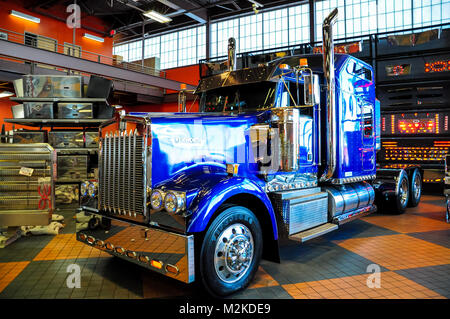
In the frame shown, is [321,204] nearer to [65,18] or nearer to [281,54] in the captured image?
[281,54]

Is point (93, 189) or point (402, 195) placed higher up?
point (93, 189)

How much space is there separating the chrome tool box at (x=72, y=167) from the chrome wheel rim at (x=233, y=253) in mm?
5819

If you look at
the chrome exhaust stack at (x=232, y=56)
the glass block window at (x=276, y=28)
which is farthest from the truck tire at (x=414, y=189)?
the glass block window at (x=276, y=28)

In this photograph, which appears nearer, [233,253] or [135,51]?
[233,253]

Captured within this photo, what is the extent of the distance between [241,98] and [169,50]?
21.6 meters

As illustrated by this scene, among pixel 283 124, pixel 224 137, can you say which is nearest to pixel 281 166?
pixel 283 124

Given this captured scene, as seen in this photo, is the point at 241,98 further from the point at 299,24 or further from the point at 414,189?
the point at 299,24

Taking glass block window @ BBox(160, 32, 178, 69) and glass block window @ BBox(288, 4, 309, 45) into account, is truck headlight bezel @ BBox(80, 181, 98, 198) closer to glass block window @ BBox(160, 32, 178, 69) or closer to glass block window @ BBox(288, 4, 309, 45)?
glass block window @ BBox(288, 4, 309, 45)

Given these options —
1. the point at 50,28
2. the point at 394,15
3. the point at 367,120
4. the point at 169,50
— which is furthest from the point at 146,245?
the point at 169,50

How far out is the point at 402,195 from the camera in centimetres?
670

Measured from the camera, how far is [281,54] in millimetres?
11961

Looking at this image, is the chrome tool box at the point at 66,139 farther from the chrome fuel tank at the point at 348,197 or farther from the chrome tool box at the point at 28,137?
the chrome fuel tank at the point at 348,197

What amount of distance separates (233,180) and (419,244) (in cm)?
308
